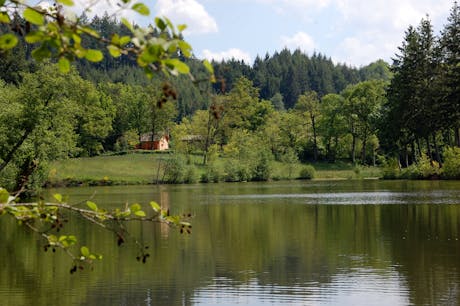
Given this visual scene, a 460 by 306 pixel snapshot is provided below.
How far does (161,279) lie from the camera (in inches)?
650

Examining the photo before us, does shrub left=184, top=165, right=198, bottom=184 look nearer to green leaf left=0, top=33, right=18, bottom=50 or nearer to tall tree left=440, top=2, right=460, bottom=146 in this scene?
tall tree left=440, top=2, right=460, bottom=146

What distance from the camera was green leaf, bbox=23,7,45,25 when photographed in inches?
117

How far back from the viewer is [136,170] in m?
87.2

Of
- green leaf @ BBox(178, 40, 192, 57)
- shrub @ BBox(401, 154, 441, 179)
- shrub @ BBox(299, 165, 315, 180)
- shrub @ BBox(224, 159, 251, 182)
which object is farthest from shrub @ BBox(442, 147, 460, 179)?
green leaf @ BBox(178, 40, 192, 57)

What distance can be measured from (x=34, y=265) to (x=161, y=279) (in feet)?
15.1

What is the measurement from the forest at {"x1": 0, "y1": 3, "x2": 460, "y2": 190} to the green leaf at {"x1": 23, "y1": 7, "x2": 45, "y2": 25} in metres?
24.8

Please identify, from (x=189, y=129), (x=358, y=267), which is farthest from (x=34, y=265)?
(x=189, y=129)

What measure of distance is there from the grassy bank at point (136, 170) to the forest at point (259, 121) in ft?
6.16

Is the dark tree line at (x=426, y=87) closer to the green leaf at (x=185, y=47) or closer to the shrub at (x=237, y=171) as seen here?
the shrub at (x=237, y=171)

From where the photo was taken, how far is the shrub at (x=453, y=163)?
5931 cm

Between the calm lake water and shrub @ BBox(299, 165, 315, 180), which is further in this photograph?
shrub @ BBox(299, 165, 315, 180)

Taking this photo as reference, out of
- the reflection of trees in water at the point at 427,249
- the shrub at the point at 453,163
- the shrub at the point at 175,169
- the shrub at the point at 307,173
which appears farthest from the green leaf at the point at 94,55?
the shrub at the point at 307,173

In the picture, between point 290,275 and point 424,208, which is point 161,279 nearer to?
point 290,275

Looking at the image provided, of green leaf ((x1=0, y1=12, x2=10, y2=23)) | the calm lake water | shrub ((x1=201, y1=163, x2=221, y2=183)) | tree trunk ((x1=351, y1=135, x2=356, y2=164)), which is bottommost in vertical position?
the calm lake water
